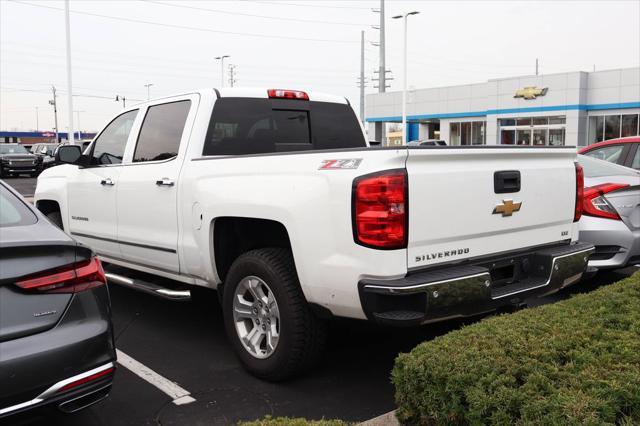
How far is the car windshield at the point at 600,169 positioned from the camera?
21.4 ft

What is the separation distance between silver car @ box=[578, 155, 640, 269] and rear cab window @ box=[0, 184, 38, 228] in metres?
4.82

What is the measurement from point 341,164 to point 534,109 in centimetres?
3961

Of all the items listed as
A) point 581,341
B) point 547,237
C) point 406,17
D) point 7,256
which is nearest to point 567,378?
point 581,341

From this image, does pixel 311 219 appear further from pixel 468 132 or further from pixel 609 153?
pixel 468 132

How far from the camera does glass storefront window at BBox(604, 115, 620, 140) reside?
3682cm

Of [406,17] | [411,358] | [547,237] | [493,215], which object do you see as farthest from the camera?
[406,17]

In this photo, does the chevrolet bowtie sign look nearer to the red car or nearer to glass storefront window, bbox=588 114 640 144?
glass storefront window, bbox=588 114 640 144

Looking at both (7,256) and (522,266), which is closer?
(7,256)

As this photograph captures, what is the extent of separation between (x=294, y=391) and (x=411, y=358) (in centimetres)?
122

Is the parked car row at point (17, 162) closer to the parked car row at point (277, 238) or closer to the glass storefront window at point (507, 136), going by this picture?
the parked car row at point (277, 238)

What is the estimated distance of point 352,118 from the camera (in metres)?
5.95

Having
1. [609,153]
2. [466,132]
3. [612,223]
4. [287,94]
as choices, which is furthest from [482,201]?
[466,132]

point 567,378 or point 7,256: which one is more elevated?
point 7,256

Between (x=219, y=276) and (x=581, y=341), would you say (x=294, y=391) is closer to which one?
(x=219, y=276)
